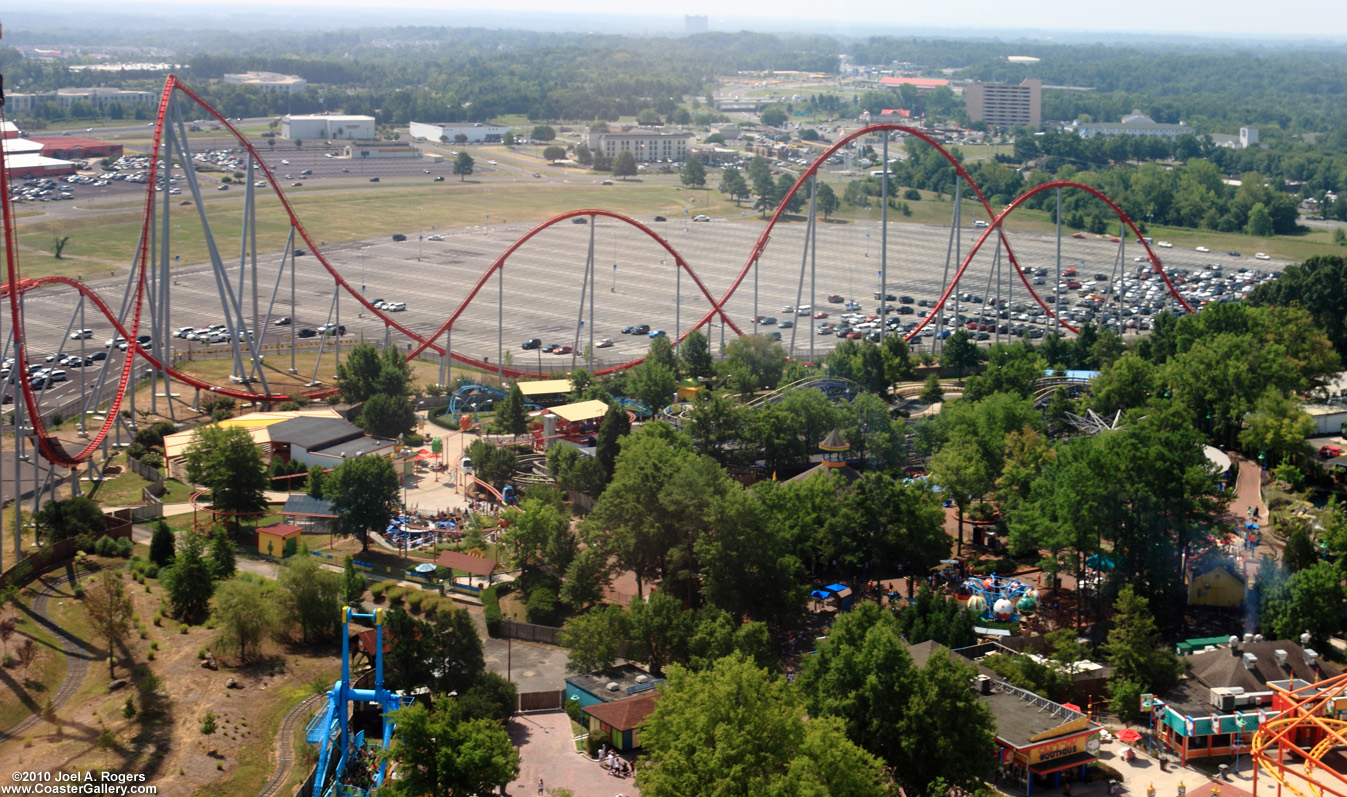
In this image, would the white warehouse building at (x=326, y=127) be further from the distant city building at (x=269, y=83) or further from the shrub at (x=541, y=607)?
the shrub at (x=541, y=607)

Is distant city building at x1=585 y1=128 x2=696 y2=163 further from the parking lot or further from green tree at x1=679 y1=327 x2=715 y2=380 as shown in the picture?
green tree at x1=679 y1=327 x2=715 y2=380

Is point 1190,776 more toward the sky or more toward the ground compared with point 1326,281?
more toward the ground

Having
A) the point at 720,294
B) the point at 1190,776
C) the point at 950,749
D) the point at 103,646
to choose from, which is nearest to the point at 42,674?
the point at 103,646

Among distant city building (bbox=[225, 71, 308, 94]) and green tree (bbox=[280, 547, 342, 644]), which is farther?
distant city building (bbox=[225, 71, 308, 94])

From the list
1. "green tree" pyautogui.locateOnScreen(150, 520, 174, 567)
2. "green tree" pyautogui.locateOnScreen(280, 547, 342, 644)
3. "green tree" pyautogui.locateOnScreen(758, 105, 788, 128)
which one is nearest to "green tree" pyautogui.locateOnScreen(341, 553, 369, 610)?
"green tree" pyautogui.locateOnScreen(280, 547, 342, 644)

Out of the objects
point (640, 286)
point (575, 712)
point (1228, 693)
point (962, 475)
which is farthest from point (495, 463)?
point (640, 286)

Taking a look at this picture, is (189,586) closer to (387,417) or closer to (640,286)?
(387,417)

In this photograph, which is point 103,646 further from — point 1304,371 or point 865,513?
point 1304,371
